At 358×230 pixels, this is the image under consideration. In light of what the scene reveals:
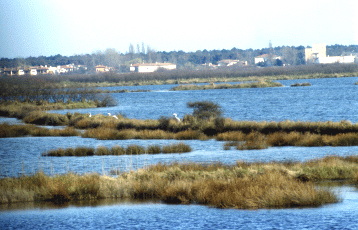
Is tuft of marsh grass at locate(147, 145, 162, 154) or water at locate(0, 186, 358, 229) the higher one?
water at locate(0, 186, 358, 229)

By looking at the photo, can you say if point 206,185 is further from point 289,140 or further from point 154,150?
point 289,140

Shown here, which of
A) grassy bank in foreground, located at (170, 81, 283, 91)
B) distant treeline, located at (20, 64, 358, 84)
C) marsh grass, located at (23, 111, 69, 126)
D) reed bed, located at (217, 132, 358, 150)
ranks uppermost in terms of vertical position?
reed bed, located at (217, 132, 358, 150)

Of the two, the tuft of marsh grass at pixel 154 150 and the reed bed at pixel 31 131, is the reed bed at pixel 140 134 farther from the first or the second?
the tuft of marsh grass at pixel 154 150

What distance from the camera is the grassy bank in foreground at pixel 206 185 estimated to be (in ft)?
53.7

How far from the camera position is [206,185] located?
57.5 feet

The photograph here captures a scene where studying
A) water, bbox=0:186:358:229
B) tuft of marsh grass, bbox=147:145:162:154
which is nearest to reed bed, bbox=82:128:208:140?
tuft of marsh grass, bbox=147:145:162:154

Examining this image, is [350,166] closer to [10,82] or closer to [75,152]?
[75,152]

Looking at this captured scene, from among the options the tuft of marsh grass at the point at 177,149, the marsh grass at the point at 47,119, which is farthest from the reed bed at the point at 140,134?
the marsh grass at the point at 47,119

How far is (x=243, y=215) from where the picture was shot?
15.5m

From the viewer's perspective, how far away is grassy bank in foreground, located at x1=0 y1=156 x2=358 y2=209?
16.4m

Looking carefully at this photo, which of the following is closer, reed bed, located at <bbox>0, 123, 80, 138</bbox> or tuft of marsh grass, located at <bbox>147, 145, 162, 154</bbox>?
tuft of marsh grass, located at <bbox>147, 145, 162, 154</bbox>

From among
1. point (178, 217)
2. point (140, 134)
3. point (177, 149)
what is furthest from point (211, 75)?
point (178, 217)

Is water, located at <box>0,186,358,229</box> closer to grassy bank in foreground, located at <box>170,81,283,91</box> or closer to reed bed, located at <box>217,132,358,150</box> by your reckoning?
reed bed, located at <box>217,132,358,150</box>

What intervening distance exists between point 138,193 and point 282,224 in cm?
589
